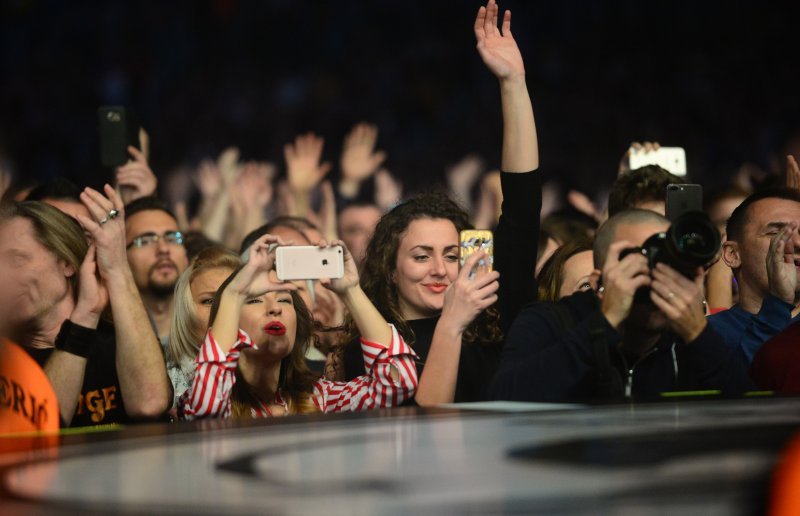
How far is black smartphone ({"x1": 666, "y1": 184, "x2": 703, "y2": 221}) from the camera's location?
2727 millimetres

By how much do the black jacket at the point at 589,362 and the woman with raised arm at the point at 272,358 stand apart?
395 mm

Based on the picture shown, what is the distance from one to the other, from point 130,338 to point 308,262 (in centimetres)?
44

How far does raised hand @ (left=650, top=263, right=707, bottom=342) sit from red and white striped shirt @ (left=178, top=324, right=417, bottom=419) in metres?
0.67

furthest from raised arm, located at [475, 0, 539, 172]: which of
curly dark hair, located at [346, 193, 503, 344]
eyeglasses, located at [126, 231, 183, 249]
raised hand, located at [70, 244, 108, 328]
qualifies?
eyeglasses, located at [126, 231, 183, 249]

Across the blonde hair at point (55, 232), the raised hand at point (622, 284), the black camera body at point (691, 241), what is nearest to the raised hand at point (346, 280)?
the blonde hair at point (55, 232)

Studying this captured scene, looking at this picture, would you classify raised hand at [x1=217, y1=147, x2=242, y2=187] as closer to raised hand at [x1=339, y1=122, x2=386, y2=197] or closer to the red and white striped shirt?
raised hand at [x1=339, y1=122, x2=386, y2=197]

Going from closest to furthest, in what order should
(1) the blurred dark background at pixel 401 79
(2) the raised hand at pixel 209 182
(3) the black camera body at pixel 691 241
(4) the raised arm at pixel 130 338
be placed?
1. (3) the black camera body at pixel 691 241
2. (4) the raised arm at pixel 130 338
3. (2) the raised hand at pixel 209 182
4. (1) the blurred dark background at pixel 401 79

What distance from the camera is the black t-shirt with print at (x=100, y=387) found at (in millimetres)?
2680

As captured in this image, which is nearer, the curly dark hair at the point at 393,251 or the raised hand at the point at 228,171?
the curly dark hair at the point at 393,251

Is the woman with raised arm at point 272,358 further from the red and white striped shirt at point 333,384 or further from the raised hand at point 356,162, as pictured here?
the raised hand at point 356,162

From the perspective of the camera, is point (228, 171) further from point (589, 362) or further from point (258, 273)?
point (589, 362)

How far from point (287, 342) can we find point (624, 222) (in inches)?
34.4

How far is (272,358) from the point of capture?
2.88m

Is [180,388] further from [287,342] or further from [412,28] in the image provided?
[412,28]
